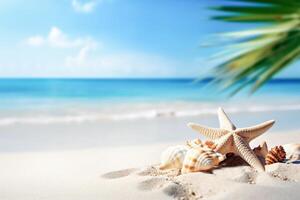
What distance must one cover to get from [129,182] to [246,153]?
87 cm

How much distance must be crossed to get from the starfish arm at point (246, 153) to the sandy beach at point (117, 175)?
0.05 metres

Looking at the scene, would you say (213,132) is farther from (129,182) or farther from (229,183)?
(129,182)

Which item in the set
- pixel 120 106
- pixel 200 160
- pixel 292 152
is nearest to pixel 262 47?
pixel 200 160

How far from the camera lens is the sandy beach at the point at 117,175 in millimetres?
2607

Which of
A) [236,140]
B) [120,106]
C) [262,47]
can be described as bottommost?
[120,106]

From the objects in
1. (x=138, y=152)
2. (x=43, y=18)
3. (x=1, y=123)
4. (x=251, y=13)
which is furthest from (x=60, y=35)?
(x=251, y=13)

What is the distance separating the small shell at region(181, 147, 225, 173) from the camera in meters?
3.04

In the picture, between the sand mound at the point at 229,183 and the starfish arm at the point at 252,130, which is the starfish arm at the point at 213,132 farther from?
the sand mound at the point at 229,183

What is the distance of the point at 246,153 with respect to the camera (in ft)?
10.4

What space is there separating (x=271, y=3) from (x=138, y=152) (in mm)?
4230

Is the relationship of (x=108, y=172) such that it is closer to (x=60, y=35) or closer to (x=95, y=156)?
(x=95, y=156)

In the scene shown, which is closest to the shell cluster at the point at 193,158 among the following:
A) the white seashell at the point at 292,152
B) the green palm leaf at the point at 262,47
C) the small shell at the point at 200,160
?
the small shell at the point at 200,160

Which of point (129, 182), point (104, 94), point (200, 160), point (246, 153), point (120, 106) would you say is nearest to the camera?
point (129, 182)

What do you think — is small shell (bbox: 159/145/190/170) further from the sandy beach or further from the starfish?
the starfish
